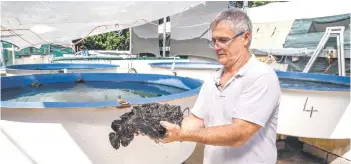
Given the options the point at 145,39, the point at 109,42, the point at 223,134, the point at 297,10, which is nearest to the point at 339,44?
the point at 297,10

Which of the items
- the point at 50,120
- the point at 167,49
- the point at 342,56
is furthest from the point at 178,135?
the point at 167,49

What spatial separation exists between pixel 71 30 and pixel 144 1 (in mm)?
1188

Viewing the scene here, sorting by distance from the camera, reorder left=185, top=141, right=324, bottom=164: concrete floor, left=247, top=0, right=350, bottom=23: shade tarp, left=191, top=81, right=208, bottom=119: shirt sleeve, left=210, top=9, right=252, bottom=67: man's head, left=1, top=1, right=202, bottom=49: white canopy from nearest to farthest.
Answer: left=210, top=9, right=252, bottom=67: man's head < left=191, top=81, right=208, bottom=119: shirt sleeve < left=1, top=1, right=202, bottom=49: white canopy < left=185, top=141, right=324, bottom=164: concrete floor < left=247, top=0, right=350, bottom=23: shade tarp

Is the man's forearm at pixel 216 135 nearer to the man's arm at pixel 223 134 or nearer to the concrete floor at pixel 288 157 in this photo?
the man's arm at pixel 223 134

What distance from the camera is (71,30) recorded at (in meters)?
4.18

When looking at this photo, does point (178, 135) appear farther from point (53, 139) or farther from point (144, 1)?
point (144, 1)

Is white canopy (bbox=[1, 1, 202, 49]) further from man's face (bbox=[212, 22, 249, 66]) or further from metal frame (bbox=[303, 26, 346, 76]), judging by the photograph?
metal frame (bbox=[303, 26, 346, 76])

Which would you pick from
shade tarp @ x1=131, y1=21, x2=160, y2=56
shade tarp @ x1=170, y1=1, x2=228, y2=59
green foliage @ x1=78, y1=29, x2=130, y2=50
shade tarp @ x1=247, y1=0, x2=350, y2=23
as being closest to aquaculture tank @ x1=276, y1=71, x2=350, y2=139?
shade tarp @ x1=247, y1=0, x2=350, y2=23

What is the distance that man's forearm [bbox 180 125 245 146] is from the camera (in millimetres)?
1030

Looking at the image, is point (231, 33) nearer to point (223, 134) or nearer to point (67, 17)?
point (223, 134)

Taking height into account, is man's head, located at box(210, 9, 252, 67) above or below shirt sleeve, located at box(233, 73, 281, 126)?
above

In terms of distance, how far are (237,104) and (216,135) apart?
18cm

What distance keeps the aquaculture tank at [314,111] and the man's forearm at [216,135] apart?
8.72ft

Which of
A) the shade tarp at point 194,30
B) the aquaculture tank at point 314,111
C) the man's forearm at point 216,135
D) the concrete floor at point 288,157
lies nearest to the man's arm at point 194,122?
the man's forearm at point 216,135
